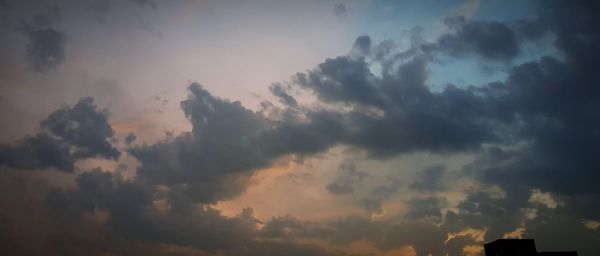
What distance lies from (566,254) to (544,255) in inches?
179

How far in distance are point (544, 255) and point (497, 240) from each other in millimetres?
8414

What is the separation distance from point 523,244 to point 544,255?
4487 mm

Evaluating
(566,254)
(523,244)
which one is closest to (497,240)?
(523,244)

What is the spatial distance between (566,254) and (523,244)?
878 cm

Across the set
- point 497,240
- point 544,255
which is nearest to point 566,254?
point 544,255

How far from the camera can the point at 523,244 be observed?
76.6 m

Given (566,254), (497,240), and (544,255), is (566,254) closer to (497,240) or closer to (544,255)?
(544,255)

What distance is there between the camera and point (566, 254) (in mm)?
78000

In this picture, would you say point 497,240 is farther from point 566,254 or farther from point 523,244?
point 566,254

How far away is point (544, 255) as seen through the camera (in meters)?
77.1

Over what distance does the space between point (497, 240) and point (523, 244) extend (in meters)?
4.22

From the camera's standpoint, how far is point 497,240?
7762 cm
